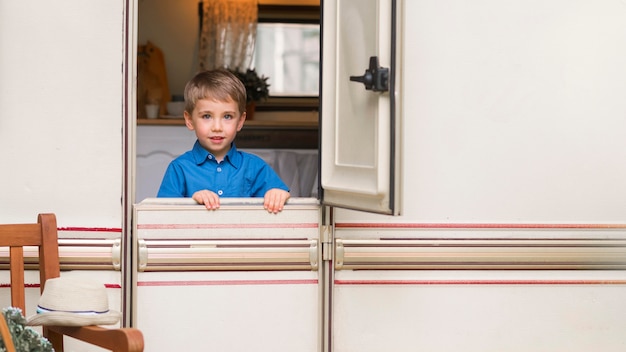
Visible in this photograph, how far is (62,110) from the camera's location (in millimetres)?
4043

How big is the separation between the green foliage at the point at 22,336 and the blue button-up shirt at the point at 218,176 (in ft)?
4.19

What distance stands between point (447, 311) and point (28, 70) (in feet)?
6.66

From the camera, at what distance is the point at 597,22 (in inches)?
173

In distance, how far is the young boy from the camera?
4418mm

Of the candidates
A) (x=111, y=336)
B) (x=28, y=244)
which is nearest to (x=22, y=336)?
(x=111, y=336)

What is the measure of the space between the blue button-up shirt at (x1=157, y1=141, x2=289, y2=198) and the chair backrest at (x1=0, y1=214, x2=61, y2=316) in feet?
2.13

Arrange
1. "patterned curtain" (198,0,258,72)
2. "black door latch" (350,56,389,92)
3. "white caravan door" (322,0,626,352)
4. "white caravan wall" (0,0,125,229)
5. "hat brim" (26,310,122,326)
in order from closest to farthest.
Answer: "hat brim" (26,310,122,326) → "black door latch" (350,56,389,92) → "white caravan wall" (0,0,125,229) → "white caravan door" (322,0,626,352) → "patterned curtain" (198,0,258,72)

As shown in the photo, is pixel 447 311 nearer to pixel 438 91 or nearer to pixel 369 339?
pixel 369 339

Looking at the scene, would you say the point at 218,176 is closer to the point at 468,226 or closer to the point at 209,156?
the point at 209,156

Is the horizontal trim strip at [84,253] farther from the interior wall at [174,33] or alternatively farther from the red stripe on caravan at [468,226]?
the interior wall at [174,33]

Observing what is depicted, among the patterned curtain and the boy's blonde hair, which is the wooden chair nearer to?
the boy's blonde hair

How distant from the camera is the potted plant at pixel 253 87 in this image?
309 inches

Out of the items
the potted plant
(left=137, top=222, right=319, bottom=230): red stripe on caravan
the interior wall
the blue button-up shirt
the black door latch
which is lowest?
(left=137, top=222, right=319, bottom=230): red stripe on caravan

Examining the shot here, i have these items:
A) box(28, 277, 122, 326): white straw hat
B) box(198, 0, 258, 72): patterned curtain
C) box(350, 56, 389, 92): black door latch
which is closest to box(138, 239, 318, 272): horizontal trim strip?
box(28, 277, 122, 326): white straw hat
